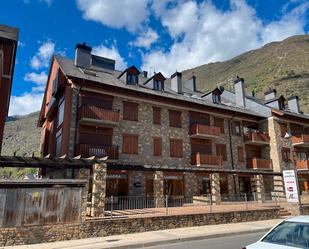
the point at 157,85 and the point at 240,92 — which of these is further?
the point at 240,92

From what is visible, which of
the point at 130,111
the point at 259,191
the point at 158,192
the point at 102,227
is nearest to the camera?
the point at 102,227

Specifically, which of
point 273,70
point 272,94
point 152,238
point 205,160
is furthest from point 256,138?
point 273,70

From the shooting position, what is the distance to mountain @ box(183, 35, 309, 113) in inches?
2908

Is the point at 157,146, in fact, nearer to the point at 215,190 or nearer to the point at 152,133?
the point at 152,133

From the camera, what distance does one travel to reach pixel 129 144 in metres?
23.1

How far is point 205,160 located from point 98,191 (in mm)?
12962

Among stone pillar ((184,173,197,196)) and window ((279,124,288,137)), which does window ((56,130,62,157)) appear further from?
window ((279,124,288,137))

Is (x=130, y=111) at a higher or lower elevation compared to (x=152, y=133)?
higher

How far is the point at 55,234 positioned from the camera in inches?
476

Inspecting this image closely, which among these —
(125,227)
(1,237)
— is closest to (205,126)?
(125,227)

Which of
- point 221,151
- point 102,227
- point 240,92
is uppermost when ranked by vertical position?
point 240,92

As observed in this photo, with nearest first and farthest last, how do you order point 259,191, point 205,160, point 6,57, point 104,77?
point 6,57
point 259,191
point 104,77
point 205,160

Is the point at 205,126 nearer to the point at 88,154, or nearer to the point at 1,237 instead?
the point at 88,154

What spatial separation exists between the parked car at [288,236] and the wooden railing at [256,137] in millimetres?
25006
